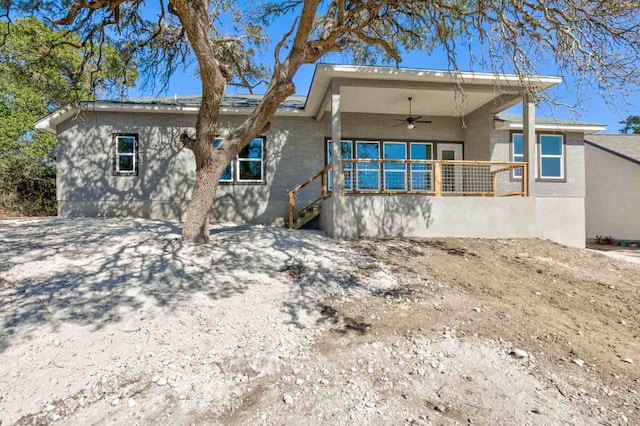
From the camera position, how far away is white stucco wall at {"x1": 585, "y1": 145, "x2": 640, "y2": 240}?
12.3 meters

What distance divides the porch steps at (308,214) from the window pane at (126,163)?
5.21 meters

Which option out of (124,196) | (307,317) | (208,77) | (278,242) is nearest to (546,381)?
(307,317)

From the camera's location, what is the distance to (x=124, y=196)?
1005 cm

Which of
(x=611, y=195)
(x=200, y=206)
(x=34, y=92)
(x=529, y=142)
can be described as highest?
(x=34, y=92)

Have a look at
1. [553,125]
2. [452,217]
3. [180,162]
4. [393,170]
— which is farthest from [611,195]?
[180,162]

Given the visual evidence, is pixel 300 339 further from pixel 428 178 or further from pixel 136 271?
pixel 428 178

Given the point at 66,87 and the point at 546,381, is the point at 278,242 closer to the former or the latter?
the point at 546,381

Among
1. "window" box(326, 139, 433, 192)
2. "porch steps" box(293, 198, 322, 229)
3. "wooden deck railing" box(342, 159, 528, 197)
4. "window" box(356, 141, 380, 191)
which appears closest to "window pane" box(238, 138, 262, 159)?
"window" box(326, 139, 433, 192)

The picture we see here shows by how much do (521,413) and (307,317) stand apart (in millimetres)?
2182

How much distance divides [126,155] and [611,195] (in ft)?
56.0

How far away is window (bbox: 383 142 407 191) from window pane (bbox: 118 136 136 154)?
25.3 feet

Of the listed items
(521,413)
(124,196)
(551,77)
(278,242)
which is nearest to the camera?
(521,413)

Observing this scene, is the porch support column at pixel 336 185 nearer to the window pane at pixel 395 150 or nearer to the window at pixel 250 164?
the window at pixel 250 164

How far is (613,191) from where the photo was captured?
1278 centimetres
